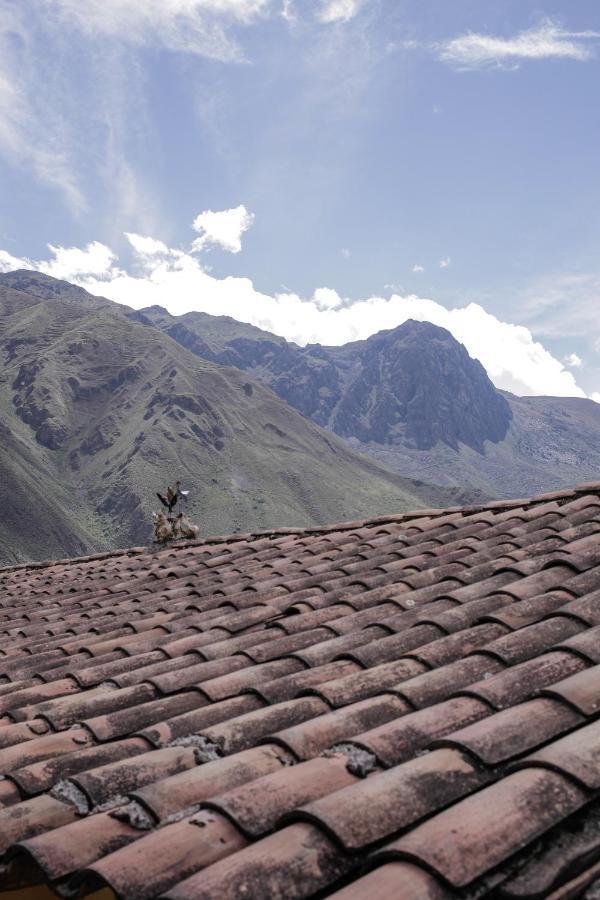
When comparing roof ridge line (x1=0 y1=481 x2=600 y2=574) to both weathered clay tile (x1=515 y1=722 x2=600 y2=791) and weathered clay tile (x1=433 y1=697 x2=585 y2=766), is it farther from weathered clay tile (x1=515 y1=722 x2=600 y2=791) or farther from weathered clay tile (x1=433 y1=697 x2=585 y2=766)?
weathered clay tile (x1=515 y1=722 x2=600 y2=791)

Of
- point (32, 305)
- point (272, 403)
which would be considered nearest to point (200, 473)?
point (272, 403)

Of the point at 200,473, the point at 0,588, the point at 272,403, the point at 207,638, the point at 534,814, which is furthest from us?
the point at 272,403

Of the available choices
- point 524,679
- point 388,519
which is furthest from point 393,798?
point 388,519

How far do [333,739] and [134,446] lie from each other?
129851 mm

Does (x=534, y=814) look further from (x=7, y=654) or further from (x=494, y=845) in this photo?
(x=7, y=654)

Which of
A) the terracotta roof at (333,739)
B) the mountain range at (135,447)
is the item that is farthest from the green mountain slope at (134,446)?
the terracotta roof at (333,739)

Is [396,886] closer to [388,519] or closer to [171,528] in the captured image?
[388,519]

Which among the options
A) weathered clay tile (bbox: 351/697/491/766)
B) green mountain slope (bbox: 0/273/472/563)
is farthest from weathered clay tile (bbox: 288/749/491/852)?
green mountain slope (bbox: 0/273/472/563)

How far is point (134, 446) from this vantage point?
423ft

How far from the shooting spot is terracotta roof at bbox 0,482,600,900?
1732 millimetres

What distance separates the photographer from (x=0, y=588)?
32.3 feet

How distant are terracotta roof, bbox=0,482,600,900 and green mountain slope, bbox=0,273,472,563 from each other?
78.2m

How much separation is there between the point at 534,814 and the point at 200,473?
118 m

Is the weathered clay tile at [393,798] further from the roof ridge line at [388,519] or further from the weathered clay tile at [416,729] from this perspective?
the roof ridge line at [388,519]
